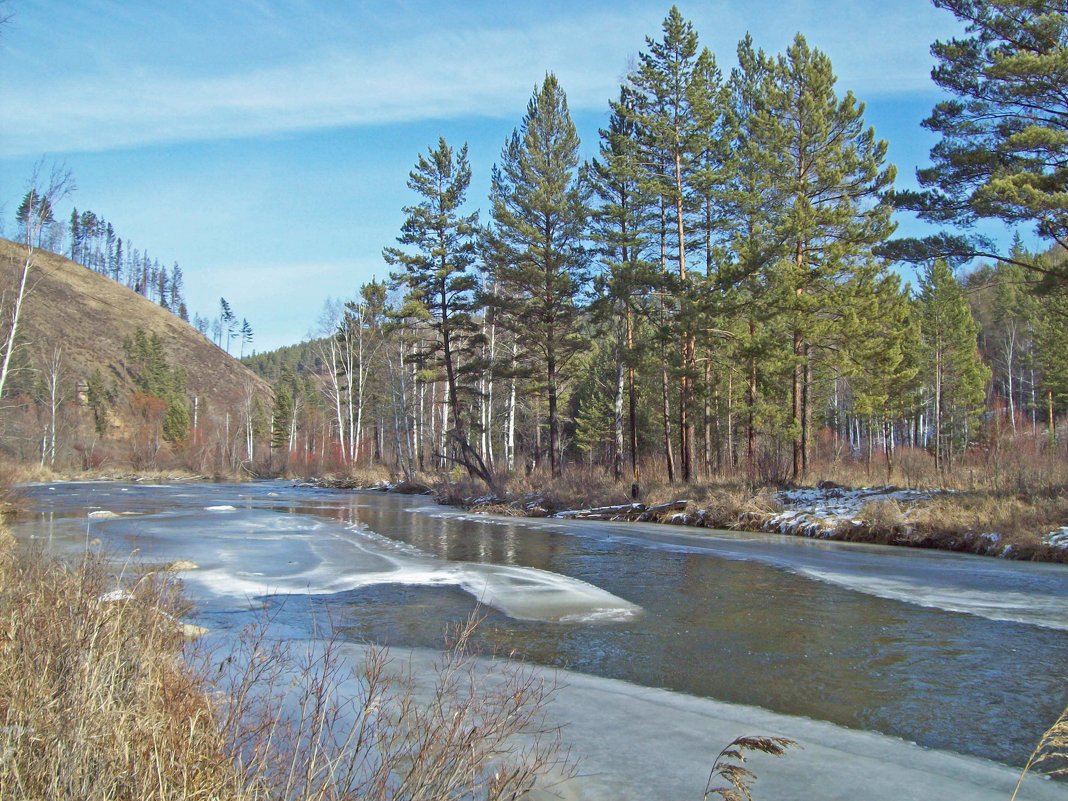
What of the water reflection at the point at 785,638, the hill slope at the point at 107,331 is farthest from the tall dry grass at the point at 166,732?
the hill slope at the point at 107,331

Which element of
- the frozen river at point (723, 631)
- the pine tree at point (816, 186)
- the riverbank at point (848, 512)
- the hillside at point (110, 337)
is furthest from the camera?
the hillside at point (110, 337)

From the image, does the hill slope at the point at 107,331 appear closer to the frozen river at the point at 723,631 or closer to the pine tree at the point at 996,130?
the frozen river at the point at 723,631

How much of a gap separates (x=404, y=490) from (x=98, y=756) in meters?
32.8

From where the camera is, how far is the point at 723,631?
7.53m

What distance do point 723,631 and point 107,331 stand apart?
10016 centimetres

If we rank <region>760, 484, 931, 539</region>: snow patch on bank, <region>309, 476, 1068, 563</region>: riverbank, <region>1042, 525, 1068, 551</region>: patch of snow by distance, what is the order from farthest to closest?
<region>760, 484, 931, 539</region>: snow patch on bank < <region>309, 476, 1068, 563</region>: riverbank < <region>1042, 525, 1068, 551</region>: patch of snow

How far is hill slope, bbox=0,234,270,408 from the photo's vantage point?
261ft

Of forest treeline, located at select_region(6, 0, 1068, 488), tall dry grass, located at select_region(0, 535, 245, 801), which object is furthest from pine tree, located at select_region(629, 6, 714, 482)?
tall dry grass, located at select_region(0, 535, 245, 801)

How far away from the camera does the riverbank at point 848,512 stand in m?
12.9

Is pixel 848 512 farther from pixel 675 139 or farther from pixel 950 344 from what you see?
pixel 950 344

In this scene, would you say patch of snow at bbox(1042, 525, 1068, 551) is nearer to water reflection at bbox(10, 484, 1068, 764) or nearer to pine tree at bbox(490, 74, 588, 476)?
water reflection at bbox(10, 484, 1068, 764)

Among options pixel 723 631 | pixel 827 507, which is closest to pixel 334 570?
pixel 723 631

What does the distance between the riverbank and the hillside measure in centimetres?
5746

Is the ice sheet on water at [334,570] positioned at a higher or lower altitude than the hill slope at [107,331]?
lower
